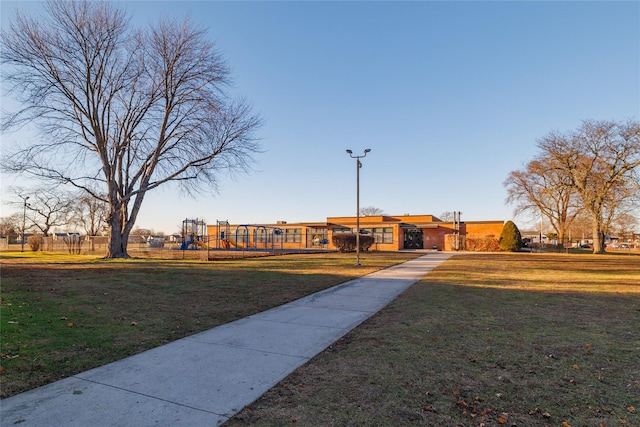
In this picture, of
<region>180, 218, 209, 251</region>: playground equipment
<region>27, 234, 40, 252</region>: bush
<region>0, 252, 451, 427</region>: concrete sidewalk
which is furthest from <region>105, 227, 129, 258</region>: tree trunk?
<region>0, 252, 451, 427</region>: concrete sidewalk

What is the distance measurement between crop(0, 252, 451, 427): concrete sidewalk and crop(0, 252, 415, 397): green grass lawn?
40 cm

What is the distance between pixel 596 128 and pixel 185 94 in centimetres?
3736

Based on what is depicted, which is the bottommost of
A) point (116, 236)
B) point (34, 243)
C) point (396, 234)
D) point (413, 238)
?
point (34, 243)

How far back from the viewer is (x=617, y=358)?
4715mm

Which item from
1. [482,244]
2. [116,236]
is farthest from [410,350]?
[482,244]

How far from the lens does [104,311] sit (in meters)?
7.10

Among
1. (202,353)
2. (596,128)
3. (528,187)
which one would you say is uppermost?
(596,128)

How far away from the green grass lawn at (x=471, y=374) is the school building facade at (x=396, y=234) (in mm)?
37462

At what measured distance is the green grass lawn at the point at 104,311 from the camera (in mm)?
4449

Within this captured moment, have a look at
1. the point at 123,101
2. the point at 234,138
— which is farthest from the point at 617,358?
the point at 123,101

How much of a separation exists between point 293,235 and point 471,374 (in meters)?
51.3

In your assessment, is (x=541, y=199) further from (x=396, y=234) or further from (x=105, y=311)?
(x=105, y=311)

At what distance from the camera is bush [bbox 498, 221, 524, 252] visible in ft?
134

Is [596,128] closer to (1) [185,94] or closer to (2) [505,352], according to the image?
(1) [185,94]
